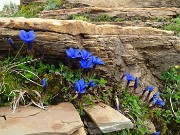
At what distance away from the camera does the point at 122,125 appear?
3162 millimetres

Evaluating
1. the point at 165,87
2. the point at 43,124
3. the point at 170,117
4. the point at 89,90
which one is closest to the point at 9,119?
the point at 43,124

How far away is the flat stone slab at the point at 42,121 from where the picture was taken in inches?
105

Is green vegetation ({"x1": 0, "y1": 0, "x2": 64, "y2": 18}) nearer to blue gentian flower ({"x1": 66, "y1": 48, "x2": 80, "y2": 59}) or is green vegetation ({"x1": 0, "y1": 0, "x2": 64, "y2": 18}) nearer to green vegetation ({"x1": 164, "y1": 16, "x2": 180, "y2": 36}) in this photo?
green vegetation ({"x1": 164, "y1": 16, "x2": 180, "y2": 36})

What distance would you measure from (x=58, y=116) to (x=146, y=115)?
1.33 meters

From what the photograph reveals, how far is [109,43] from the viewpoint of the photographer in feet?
13.4

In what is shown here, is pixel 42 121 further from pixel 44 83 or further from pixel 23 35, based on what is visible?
pixel 23 35

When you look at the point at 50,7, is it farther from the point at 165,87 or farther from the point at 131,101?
the point at 131,101

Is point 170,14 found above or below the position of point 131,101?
above

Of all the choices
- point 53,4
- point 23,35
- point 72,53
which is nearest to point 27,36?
point 23,35

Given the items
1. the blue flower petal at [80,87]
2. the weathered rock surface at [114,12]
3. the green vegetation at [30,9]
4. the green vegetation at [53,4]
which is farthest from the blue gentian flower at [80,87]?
the green vegetation at [53,4]

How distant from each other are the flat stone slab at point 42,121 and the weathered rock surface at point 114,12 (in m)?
3.11

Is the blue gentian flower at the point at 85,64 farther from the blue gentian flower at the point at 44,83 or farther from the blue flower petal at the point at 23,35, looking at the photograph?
the blue flower petal at the point at 23,35

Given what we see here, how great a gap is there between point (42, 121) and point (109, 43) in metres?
1.61

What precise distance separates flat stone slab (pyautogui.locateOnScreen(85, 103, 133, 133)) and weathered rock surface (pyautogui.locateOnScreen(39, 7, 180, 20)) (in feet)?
9.49
